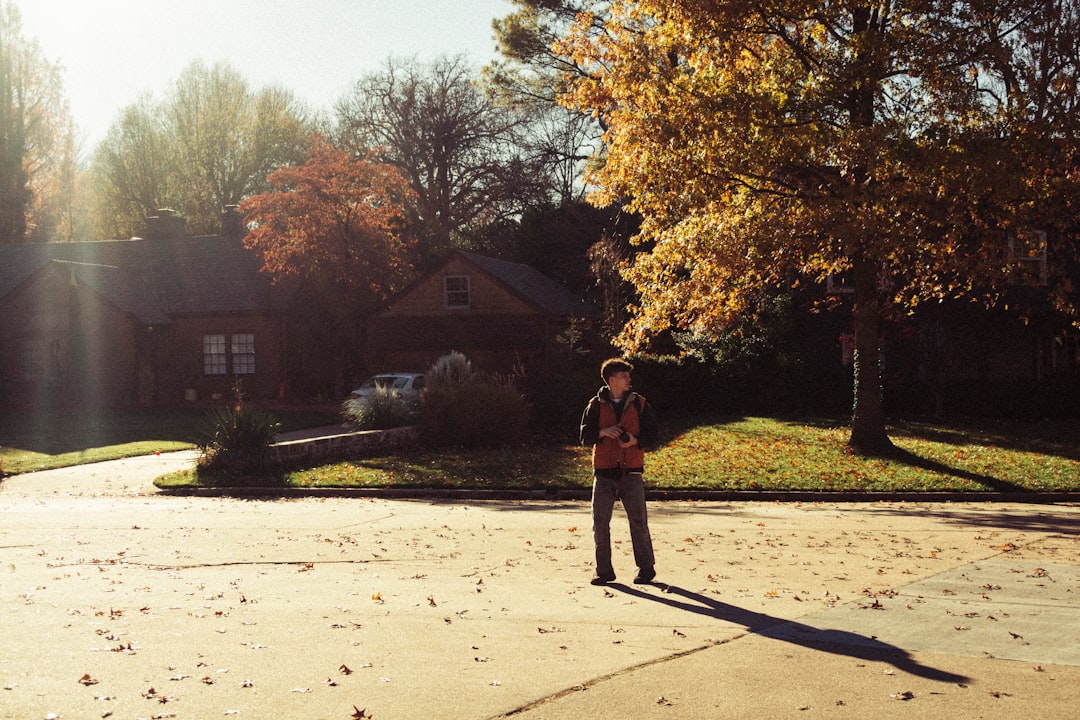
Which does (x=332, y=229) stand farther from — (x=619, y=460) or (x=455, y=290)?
(x=619, y=460)

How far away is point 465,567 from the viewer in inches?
Result: 428

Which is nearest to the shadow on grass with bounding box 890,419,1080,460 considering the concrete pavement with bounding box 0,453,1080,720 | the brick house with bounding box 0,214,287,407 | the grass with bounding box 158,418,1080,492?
the grass with bounding box 158,418,1080,492

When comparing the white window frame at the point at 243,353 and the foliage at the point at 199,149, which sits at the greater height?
the foliage at the point at 199,149

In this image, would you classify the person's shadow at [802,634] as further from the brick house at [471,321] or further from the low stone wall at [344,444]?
the brick house at [471,321]

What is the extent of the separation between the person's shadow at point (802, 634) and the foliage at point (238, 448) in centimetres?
1339

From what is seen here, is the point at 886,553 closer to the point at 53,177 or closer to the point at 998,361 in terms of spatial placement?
the point at 998,361

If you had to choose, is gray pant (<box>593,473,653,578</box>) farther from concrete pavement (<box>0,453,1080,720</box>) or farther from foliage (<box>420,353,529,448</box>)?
foliage (<box>420,353,529,448</box>)

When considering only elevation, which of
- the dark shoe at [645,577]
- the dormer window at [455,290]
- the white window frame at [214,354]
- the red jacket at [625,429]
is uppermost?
the dormer window at [455,290]

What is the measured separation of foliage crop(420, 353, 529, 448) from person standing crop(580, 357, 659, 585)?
1527 centimetres

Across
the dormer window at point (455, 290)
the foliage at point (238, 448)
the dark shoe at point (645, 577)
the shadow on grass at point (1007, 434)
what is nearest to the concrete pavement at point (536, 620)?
the dark shoe at point (645, 577)

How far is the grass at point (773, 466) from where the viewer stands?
18.9 m

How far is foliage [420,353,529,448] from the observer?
82.7 feet

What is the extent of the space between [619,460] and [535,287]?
3269cm

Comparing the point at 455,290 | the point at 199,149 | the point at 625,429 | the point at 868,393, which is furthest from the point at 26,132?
the point at 625,429
